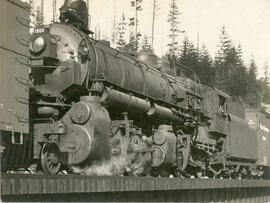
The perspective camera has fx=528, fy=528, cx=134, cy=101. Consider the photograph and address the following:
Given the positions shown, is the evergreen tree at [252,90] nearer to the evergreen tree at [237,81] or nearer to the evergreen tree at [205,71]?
the evergreen tree at [237,81]

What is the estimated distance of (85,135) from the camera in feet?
36.3

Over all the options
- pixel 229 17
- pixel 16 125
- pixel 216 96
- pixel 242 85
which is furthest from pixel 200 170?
pixel 242 85

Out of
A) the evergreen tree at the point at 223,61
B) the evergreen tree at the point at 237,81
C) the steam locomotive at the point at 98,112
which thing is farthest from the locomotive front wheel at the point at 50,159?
the evergreen tree at the point at 223,61

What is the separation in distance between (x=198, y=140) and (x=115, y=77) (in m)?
6.70

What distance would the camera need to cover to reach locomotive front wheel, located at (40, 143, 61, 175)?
11289 millimetres

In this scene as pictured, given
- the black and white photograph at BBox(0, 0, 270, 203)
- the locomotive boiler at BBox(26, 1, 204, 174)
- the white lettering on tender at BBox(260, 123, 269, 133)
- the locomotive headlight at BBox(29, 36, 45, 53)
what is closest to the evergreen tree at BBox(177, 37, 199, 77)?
the white lettering on tender at BBox(260, 123, 269, 133)

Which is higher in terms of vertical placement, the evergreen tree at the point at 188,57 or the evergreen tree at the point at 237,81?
the evergreen tree at the point at 188,57

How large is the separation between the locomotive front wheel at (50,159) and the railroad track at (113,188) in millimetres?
1741

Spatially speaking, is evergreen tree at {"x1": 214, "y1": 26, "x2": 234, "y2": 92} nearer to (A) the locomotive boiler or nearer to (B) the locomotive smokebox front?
(A) the locomotive boiler

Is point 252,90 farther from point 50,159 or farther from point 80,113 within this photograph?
point 50,159

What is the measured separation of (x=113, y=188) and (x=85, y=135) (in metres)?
1.54

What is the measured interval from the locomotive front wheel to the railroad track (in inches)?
68.5

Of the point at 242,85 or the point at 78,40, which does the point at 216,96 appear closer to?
the point at 78,40

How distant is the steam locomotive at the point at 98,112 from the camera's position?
36.9 ft
